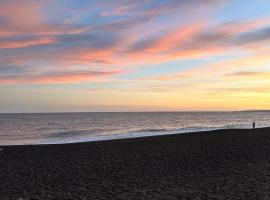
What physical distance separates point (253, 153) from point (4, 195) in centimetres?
1525

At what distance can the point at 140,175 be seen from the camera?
15430 millimetres

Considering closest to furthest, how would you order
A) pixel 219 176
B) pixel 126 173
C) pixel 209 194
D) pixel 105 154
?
pixel 209 194 < pixel 219 176 < pixel 126 173 < pixel 105 154

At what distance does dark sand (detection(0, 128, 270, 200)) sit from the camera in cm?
1196

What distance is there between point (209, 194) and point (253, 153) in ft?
37.6

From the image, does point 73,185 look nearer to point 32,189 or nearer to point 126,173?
point 32,189

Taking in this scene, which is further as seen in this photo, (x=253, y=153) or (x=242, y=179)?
(x=253, y=153)

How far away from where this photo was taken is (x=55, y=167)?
60.2 feet

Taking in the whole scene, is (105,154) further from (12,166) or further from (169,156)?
(12,166)

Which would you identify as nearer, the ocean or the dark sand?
the dark sand

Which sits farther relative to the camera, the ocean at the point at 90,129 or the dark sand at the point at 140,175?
the ocean at the point at 90,129

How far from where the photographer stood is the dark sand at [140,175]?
1196 centimetres

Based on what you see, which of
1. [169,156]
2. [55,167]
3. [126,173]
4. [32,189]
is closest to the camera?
[32,189]

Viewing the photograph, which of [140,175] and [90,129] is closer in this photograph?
[140,175]

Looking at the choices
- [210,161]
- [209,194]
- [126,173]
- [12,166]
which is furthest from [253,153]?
[12,166]
